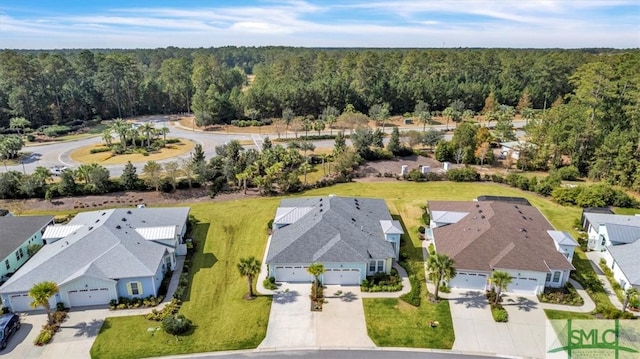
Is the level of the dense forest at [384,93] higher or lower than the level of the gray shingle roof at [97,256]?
higher

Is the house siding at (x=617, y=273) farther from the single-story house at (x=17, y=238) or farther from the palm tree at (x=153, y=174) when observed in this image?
the single-story house at (x=17, y=238)

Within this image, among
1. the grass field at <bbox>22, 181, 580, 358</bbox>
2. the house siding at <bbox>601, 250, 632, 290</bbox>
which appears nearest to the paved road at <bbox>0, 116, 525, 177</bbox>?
the grass field at <bbox>22, 181, 580, 358</bbox>

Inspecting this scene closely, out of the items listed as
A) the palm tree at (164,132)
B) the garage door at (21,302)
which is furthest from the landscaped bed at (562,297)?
the palm tree at (164,132)

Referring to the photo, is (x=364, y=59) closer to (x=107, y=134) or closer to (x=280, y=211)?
(x=107, y=134)

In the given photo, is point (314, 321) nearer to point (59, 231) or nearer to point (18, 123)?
point (59, 231)

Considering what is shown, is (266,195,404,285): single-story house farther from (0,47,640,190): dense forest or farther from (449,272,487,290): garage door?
(0,47,640,190): dense forest

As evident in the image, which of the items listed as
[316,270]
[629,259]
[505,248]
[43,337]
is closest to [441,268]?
[505,248]
